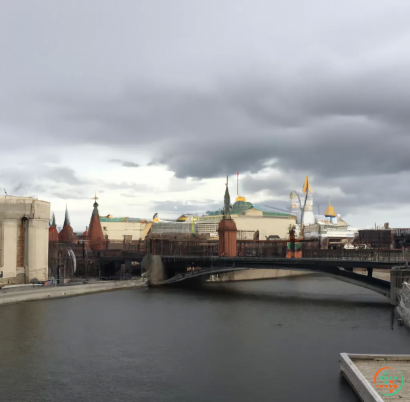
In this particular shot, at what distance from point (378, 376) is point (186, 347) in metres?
15.8

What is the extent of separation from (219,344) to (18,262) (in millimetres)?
39869

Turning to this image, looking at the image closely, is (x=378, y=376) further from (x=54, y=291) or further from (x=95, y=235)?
(x=95, y=235)

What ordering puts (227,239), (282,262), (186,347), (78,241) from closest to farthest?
(186,347), (282,262), (227,239), (78,241)

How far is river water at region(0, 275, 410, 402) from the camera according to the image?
1094 inches

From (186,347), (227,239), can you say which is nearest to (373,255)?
(227,239)

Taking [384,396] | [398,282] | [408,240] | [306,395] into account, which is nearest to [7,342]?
[306,395]

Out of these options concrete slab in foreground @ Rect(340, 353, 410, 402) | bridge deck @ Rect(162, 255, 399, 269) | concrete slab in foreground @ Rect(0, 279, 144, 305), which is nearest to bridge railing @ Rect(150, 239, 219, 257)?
bridge deck @ Rect(162, 255, 399, 269)

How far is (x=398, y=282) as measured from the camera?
5647cm

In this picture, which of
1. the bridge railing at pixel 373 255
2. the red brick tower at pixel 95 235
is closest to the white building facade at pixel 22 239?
the bridge railing at pixel 373 255

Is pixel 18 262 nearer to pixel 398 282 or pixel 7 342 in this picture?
pixel 7 342

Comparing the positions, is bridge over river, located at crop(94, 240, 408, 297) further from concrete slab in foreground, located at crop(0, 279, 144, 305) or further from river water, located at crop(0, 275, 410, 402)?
concrete slab in foreground, located at crop(0, 279, 144, 305)

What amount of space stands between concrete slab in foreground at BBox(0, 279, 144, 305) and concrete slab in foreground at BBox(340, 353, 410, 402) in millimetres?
38909

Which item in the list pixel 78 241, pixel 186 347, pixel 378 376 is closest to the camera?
pixel 378 376

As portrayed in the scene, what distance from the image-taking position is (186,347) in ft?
123
